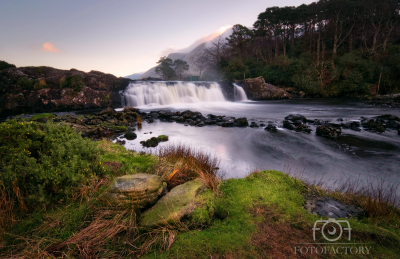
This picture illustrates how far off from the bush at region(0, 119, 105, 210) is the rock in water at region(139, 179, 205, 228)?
1770mm

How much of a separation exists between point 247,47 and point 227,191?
50.8m

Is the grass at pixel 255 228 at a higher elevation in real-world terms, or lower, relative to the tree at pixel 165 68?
lower

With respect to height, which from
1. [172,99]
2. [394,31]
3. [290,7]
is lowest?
[172,99]

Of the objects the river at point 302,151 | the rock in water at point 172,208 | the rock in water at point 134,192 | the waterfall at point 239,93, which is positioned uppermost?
the waterfall at point 239,93

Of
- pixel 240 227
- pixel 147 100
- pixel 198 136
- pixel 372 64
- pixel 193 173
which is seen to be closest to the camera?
pixel 240 227

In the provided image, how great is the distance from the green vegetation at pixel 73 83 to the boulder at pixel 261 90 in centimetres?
2525

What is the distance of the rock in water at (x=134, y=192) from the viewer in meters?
3.32

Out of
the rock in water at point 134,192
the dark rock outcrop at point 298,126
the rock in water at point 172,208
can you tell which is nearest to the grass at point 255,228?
the rock in water at point 172,208

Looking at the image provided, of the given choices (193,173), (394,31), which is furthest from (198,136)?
(394,31)

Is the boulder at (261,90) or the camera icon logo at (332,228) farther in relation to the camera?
the boulder at (261,90)

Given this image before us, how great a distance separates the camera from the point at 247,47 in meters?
48.3

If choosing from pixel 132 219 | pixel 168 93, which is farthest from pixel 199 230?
pixel 168 93

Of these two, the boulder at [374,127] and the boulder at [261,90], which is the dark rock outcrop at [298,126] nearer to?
the boulder at [374,127]

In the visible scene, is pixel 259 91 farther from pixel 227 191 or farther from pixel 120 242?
pixel 120 242
